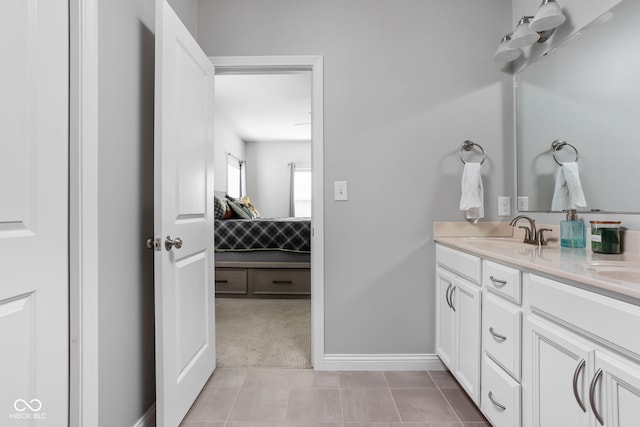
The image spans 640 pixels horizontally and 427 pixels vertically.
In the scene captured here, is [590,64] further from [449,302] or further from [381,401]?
[381,401]

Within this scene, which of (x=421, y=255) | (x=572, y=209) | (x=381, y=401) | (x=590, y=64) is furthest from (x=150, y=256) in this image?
(x=590, y=64)

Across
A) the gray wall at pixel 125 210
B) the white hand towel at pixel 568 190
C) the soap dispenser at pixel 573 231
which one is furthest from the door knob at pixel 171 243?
the white hand towel at pixel 568 190

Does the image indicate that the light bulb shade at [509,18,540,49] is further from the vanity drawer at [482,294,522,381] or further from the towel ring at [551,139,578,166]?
the vanity drawer at [482,294,522,381]

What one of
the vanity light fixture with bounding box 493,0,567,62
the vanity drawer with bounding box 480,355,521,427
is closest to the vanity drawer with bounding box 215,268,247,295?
the vanity drawer with bounding box 480,355,521,427

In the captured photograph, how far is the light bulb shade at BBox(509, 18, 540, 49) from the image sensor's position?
1761 mm

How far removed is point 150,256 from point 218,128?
14.5 ft

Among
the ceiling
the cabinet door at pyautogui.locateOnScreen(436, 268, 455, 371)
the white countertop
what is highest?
the ceiling

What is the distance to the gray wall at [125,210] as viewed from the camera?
1177mm

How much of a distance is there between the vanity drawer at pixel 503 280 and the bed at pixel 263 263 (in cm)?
233

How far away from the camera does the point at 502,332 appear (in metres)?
1.31

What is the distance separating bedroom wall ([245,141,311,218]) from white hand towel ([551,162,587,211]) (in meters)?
6.09
